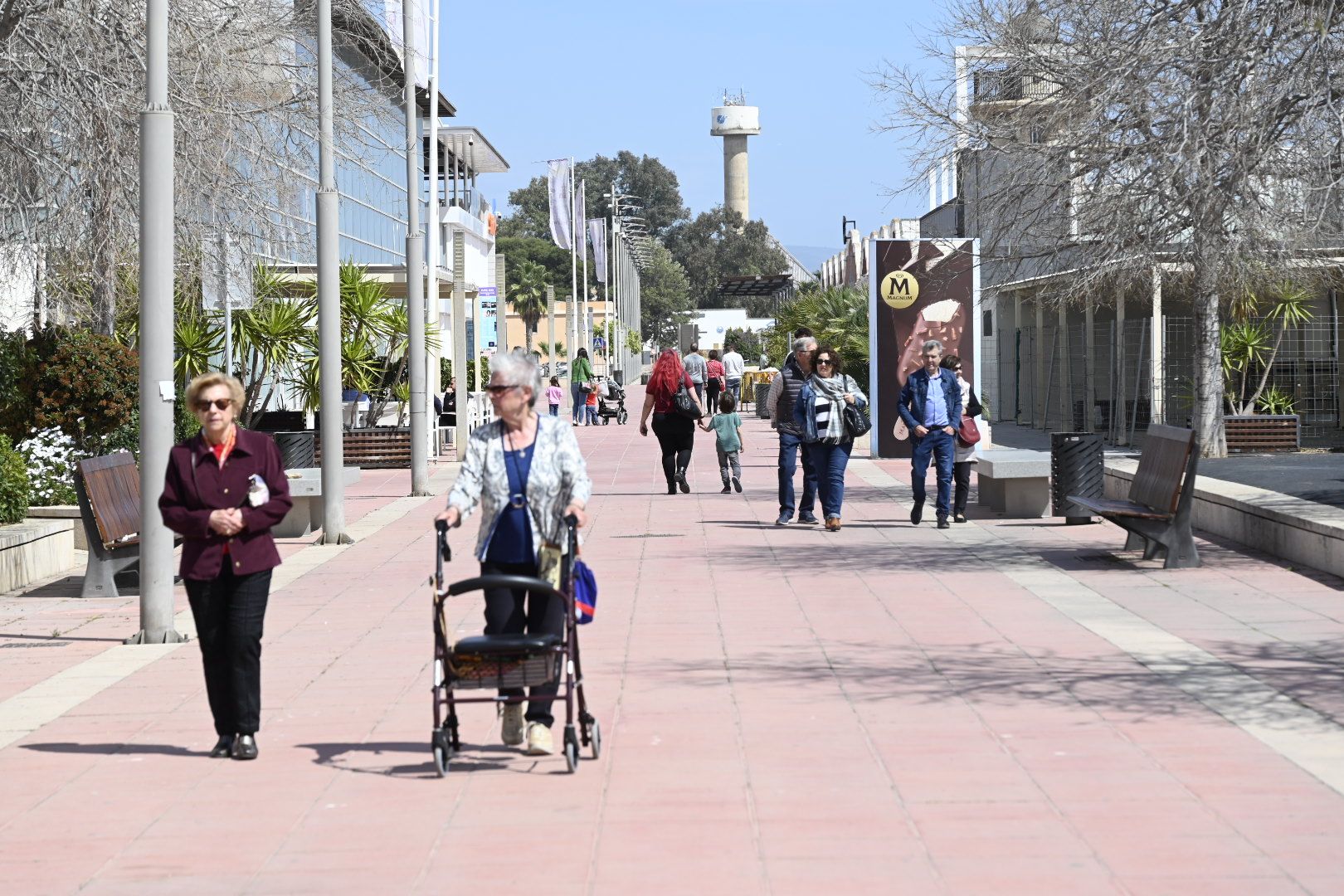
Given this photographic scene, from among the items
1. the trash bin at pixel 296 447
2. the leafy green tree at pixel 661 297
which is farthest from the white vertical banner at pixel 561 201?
the leafy green tree at pixel 661 297

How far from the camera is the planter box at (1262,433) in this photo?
24125 millimetres

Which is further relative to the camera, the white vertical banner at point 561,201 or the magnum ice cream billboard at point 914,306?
the white vertical banner at point 561,201

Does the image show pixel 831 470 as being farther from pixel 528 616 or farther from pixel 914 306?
pixel 914 306

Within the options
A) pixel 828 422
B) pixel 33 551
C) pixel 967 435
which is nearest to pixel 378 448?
pixel 828 422

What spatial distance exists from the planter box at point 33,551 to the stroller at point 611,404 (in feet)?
90.2

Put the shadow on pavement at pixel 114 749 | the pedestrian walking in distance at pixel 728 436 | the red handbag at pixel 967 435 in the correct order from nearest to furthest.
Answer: the shadow on pavement at pixel 114 749 < the red handbag at pixel 967 435 < the pedestrian walking in distance at pixel 728 436

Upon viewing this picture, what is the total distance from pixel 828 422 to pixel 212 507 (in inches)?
355

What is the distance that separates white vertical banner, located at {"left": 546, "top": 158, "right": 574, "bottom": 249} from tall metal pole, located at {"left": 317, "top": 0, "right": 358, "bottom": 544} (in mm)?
37663

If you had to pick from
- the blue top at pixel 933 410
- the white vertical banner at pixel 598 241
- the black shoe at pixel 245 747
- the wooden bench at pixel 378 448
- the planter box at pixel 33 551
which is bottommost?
the black shoe at pixel 245 747

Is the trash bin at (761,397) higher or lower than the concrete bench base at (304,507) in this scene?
higher

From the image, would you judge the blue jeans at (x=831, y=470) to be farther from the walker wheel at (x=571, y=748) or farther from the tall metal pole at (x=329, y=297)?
the walker wheel at (x=571, y=748)

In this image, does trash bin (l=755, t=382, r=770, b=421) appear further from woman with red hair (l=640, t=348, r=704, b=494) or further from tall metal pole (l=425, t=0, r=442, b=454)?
woman with red hair (l=640, t=348, r=704, b=494)

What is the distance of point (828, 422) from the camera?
1527 centimetres

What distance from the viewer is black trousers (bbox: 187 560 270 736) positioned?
22.4 feet
